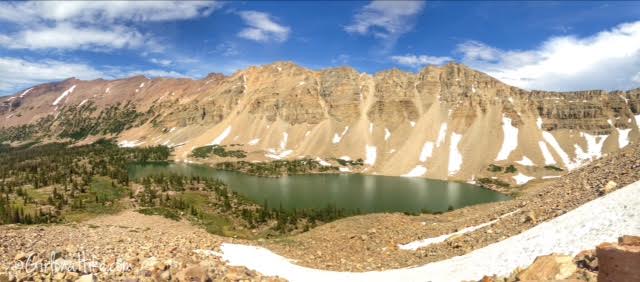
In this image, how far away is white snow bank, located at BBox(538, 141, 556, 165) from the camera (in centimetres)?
15375

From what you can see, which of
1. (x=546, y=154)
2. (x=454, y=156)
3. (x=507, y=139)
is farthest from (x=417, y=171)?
(x=546, y=154)

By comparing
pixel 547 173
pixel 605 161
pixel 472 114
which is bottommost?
pixel 547 173

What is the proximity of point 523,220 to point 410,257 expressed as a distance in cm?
712

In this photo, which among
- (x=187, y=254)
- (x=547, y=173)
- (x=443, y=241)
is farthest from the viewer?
(x=547, y=173)

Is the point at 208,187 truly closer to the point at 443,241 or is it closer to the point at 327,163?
the point at 443,241

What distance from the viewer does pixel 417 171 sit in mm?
153375

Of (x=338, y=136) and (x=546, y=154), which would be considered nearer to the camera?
(x=546, y=154)

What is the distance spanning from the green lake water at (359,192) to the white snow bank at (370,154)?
63.2 feet

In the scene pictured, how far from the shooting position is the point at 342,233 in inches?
1296

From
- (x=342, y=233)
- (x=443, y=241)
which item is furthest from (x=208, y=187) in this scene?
(x=443, y=241)

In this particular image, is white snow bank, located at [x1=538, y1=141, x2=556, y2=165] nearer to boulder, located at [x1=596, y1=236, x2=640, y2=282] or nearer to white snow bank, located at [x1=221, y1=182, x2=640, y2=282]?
white snow bank, located at [x1=221, y1=182, x2=640, y2=282]

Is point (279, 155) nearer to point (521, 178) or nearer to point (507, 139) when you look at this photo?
point (521, 178)

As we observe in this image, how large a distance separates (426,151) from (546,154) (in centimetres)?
4885

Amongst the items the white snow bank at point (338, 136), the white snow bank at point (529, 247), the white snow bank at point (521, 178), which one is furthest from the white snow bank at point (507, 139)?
the white snow bank at point (529, 247)
